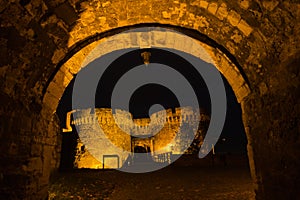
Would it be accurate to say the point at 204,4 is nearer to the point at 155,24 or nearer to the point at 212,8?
the point at 212,8

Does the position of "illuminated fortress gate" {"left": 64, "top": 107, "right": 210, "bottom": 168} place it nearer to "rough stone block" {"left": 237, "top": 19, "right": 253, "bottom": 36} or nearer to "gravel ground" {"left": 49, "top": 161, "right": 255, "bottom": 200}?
"gravel ground" {"left": 49, "top": 161, "right": 255, "bottom": 200}

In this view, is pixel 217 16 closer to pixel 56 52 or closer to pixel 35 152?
pixel 56 52

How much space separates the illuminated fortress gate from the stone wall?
16842 millimetres

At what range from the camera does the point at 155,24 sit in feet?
12.6

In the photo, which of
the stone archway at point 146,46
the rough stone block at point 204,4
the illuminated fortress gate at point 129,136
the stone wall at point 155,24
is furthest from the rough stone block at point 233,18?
the illuminated fortress gate at point 129,136

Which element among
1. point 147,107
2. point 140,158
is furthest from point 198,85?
point 140,158

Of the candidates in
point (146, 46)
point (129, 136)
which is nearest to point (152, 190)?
point (146, 46)

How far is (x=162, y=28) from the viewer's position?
3.95m

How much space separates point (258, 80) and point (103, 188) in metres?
7.50

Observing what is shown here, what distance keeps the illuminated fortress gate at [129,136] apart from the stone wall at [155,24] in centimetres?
1684

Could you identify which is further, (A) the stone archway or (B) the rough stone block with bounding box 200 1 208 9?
(A) the stone archway

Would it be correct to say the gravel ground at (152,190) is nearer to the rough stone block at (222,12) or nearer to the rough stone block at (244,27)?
the rough stone block at (244,27)

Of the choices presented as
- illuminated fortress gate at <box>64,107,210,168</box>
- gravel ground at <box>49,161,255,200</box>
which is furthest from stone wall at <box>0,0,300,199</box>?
illuminated fortress gate at <box>64,107,210,168</box>

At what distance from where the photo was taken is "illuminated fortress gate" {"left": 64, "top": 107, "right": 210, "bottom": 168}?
71.5 ft
